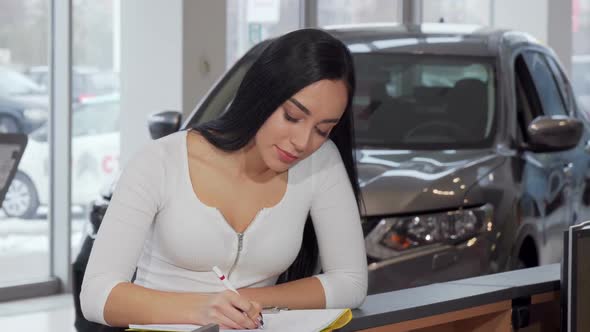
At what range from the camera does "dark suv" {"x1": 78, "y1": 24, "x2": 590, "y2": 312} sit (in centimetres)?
447

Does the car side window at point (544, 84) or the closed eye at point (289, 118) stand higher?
the closed eye at point (289, 118)

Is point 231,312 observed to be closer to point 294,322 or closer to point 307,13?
point 294,322

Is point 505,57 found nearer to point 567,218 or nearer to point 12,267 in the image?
point 567,218

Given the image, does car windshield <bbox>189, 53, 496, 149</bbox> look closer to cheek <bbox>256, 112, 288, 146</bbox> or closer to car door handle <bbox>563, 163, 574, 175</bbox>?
car door handle <bbox>563, 163, 574, 175</bbox>

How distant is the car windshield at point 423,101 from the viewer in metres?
5.18

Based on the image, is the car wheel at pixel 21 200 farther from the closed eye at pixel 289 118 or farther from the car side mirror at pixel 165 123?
the closed eye at pixel 289 118

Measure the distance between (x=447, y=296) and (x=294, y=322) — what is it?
1.35 feet

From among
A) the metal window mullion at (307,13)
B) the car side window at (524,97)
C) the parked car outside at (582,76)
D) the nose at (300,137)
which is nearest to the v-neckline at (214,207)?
→ the nose at (300,137)

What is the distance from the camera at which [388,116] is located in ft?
17.3

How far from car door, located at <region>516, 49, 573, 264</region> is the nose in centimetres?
247

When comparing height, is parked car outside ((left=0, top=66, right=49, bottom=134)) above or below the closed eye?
below

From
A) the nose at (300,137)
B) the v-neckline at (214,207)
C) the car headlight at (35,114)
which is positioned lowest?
the car headlight at (35,114)

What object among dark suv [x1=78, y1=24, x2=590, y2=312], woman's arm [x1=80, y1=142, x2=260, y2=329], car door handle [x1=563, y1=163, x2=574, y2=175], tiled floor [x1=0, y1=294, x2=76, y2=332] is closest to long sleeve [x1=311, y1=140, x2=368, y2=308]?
woman's arm [x1=80, y1=142, x2=260, y2=329]

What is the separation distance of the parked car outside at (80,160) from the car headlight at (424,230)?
154 inches
